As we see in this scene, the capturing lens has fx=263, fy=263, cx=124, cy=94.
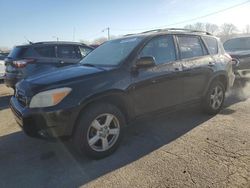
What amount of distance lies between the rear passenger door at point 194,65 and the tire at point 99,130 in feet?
5.70

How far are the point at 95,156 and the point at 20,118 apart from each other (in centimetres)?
119

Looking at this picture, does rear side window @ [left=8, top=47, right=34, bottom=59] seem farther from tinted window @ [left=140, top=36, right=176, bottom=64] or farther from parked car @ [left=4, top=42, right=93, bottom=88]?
tinted window @ [left=140, top=36, right=176, bottom=64]

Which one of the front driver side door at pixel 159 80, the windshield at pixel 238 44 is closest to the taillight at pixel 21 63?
the front driver side door at pixel 159 80

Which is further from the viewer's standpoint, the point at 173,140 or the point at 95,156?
the point at 173,140

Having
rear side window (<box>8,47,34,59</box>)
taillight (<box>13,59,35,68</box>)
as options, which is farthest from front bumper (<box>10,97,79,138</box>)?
rear side window (<box>8,47,34,59</box>)

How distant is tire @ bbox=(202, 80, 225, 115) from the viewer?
562cm

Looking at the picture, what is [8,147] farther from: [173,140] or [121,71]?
[173,140]

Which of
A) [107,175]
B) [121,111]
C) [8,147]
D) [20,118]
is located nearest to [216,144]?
[121,111]

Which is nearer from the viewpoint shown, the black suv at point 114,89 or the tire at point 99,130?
the black suv at point 114,89

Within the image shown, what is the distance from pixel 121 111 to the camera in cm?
410

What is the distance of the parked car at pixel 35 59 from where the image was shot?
25.6ft

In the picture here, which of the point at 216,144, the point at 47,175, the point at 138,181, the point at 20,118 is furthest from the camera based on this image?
the point at 216,144

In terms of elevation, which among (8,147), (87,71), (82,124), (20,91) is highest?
(87,71)

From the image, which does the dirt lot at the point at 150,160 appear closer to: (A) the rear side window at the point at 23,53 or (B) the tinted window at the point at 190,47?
(B) the tinted window at the point at 190,47
